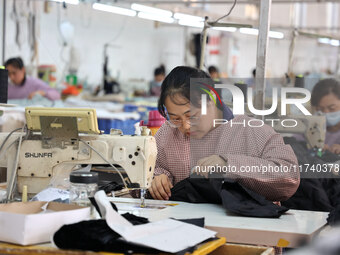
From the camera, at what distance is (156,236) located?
5.37ft

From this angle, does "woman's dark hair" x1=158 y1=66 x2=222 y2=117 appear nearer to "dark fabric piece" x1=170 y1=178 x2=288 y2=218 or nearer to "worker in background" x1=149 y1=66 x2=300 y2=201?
"worker in background" x1=149 y1=66 x2=300 y2=201

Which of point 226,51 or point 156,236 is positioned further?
point 226,51

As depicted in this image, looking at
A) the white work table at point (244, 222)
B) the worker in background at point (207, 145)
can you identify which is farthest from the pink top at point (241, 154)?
the white work table at point (244, 222)

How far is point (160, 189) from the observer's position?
2545 millimetres

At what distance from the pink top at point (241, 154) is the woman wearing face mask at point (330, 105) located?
1779 mm

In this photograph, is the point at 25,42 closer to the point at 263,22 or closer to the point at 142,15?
the point at 142,15

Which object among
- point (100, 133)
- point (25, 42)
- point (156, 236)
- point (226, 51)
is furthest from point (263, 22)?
point (226, 51)

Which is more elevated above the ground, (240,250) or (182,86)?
(182,86)

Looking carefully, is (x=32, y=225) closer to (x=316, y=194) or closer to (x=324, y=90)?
(x=316, y=194)

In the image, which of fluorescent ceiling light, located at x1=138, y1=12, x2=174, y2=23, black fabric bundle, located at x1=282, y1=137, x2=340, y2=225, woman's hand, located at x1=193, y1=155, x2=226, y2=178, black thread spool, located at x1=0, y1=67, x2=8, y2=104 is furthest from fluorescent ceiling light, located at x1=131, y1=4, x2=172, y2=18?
woman's hand, located at x1=193, y1=155, x2=226, y2=178

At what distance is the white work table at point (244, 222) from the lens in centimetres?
189

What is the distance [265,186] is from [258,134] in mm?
254

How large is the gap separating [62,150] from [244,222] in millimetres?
756

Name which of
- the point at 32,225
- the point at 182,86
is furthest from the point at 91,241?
the point at 182,86
